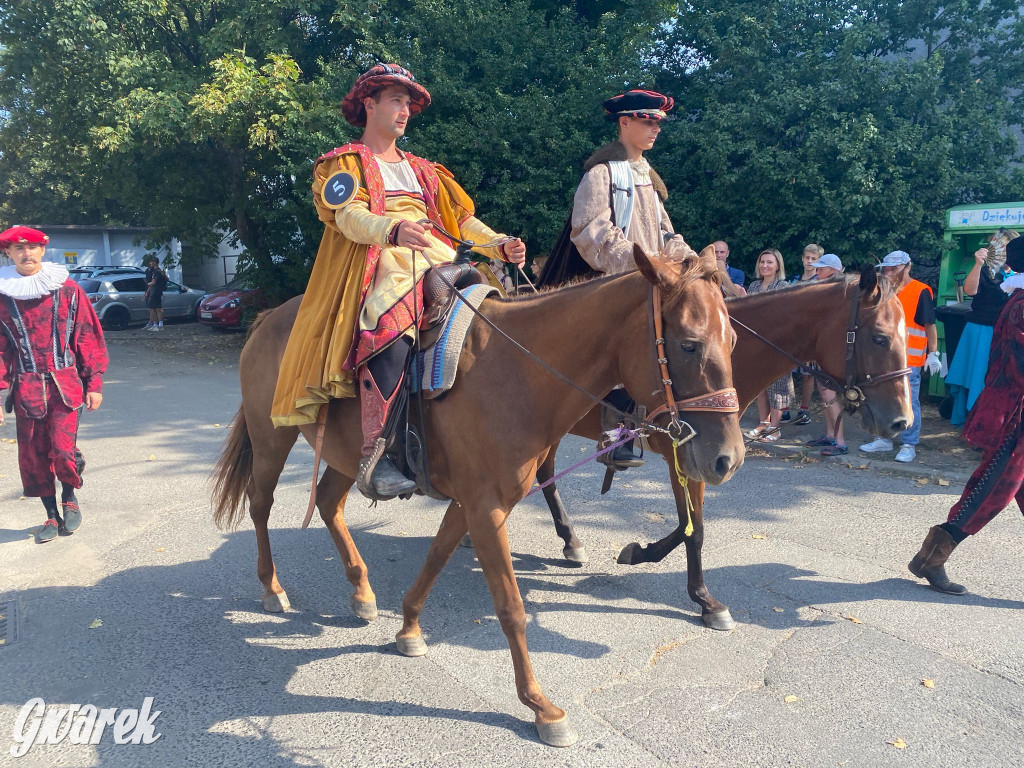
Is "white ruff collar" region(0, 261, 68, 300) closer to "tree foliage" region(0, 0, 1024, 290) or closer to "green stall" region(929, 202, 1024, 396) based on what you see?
"tree foliage" region(0, 0, 1024, 290)

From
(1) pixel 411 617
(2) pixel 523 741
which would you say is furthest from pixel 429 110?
(2) pixel 523 741

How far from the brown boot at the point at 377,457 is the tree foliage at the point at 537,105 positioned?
7803 millimetres

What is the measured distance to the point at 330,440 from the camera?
380 cm

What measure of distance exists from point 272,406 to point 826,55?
31.4 feet

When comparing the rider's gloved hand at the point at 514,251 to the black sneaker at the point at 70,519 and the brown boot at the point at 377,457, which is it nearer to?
the brown boot at the point at 377,457

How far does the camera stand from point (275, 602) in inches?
165

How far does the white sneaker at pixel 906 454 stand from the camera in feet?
23.6

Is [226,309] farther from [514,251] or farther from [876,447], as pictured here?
[514,251]

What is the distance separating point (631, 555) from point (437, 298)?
231 centimetres

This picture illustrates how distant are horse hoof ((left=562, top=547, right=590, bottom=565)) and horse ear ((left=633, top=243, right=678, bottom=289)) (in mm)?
2657

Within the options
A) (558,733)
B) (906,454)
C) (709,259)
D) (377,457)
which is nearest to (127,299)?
(906,454)

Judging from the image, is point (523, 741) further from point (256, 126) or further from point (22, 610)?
point (256, 126)

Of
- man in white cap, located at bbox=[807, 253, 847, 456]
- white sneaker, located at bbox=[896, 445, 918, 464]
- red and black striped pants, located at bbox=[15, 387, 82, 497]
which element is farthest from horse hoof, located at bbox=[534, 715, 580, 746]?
white sneaker, located at bbox=[896, 445, 918, 464]

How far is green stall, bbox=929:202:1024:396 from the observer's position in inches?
340
